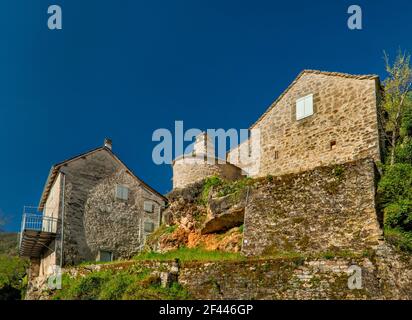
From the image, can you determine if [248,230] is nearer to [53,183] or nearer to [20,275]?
[53,183]

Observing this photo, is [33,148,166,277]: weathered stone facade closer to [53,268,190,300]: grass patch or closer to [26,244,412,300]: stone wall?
[53,268,190,300]: grass patch

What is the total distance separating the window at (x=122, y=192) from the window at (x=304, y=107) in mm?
13328

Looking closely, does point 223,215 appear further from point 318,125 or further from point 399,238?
point 399,238

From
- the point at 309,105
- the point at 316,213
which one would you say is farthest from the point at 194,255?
the point at 309,105

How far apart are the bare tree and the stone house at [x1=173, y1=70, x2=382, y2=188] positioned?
4.04 ft

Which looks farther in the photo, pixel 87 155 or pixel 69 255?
pixel 87 155

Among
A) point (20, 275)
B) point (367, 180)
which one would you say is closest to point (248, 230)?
point (367, 180)

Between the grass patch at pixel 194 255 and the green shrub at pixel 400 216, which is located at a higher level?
the green shrub at pixel 400 216

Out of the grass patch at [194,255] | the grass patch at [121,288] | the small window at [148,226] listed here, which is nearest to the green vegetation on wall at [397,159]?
the grass patch at [194,255]

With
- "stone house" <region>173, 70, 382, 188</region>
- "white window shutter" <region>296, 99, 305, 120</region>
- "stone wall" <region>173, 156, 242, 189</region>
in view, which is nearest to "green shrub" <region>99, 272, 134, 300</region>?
"stone house" <region>173, 70, 382, 188</region>

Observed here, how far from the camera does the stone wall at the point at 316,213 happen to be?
17500 mm

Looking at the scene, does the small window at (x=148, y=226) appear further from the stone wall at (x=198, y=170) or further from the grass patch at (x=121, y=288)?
the grass patch at (x=121, y=288)
